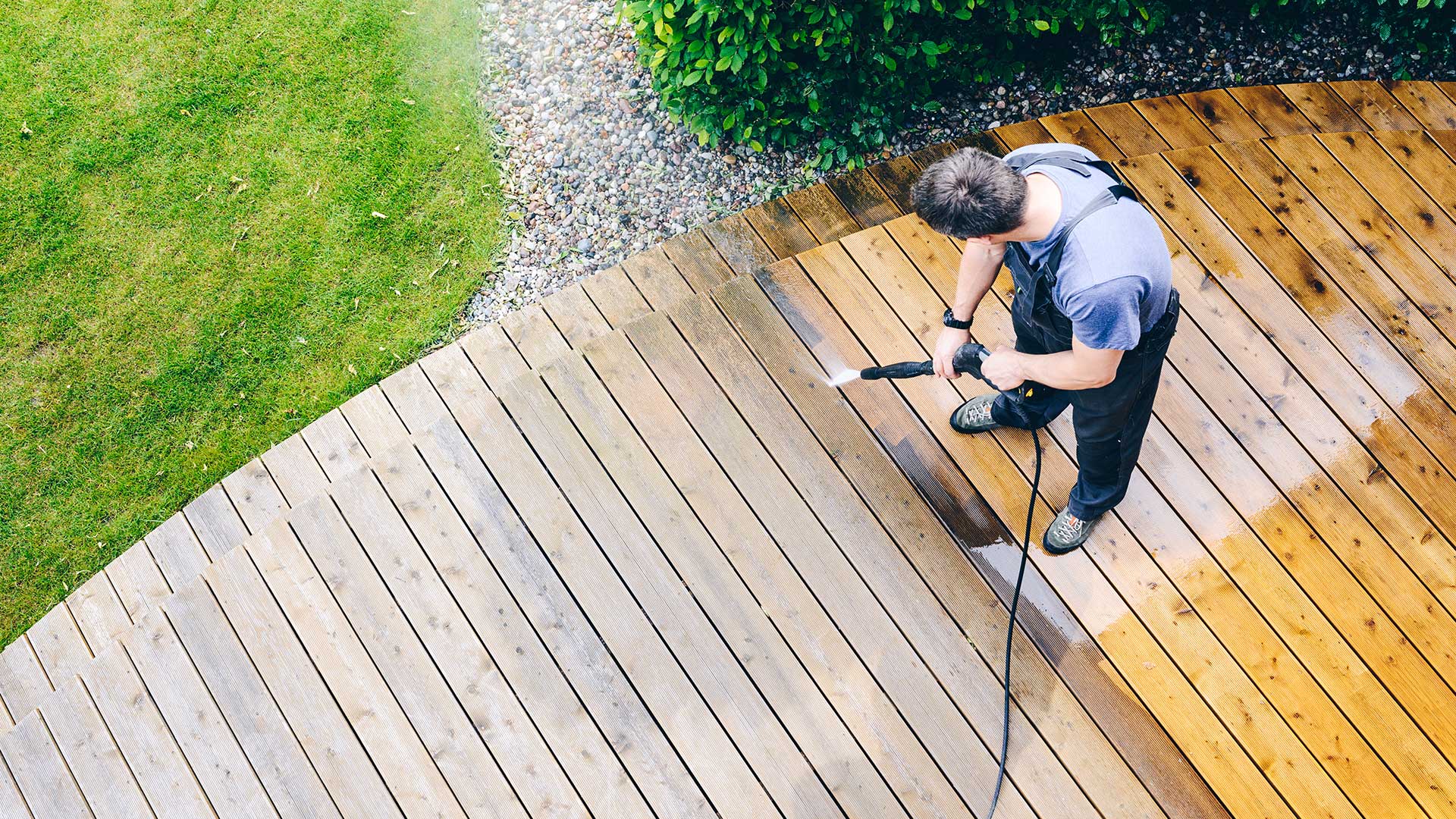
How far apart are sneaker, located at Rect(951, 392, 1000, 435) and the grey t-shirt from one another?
979mm

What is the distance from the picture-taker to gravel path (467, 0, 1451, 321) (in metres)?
3.88

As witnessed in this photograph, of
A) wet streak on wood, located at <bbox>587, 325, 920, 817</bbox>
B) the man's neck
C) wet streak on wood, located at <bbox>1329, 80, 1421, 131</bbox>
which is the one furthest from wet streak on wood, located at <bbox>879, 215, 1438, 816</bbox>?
wet streak on wood, located at <bbox>1329, 80, 1421, 131</bbox>

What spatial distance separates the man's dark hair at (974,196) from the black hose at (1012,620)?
892 mm

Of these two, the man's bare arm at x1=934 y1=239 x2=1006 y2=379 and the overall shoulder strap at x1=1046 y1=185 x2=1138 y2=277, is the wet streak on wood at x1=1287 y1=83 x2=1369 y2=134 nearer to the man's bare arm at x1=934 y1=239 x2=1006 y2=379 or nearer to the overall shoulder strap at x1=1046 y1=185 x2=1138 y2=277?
the man's bare arm at x1=934 y1=239 x2=1006 y2=379

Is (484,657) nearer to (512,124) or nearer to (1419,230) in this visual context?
(512,124)

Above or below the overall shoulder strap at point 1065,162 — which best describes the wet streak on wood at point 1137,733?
below

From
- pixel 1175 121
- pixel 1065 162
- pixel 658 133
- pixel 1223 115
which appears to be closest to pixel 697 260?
pixel 658 133

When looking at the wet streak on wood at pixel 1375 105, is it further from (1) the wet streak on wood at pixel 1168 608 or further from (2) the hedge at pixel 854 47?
(1) the wet streak on wood at pixel 1168 608

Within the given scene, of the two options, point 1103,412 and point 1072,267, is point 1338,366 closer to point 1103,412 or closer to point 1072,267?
point 1103,412

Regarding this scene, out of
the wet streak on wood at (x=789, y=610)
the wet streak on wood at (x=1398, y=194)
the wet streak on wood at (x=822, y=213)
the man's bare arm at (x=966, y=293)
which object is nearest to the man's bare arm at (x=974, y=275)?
the man's bare arm at (x=966, y=293)

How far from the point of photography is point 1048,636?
281 centimetres

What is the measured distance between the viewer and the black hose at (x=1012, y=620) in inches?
104

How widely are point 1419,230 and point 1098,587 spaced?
193 centimetres

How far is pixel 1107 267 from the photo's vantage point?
6.46ft
